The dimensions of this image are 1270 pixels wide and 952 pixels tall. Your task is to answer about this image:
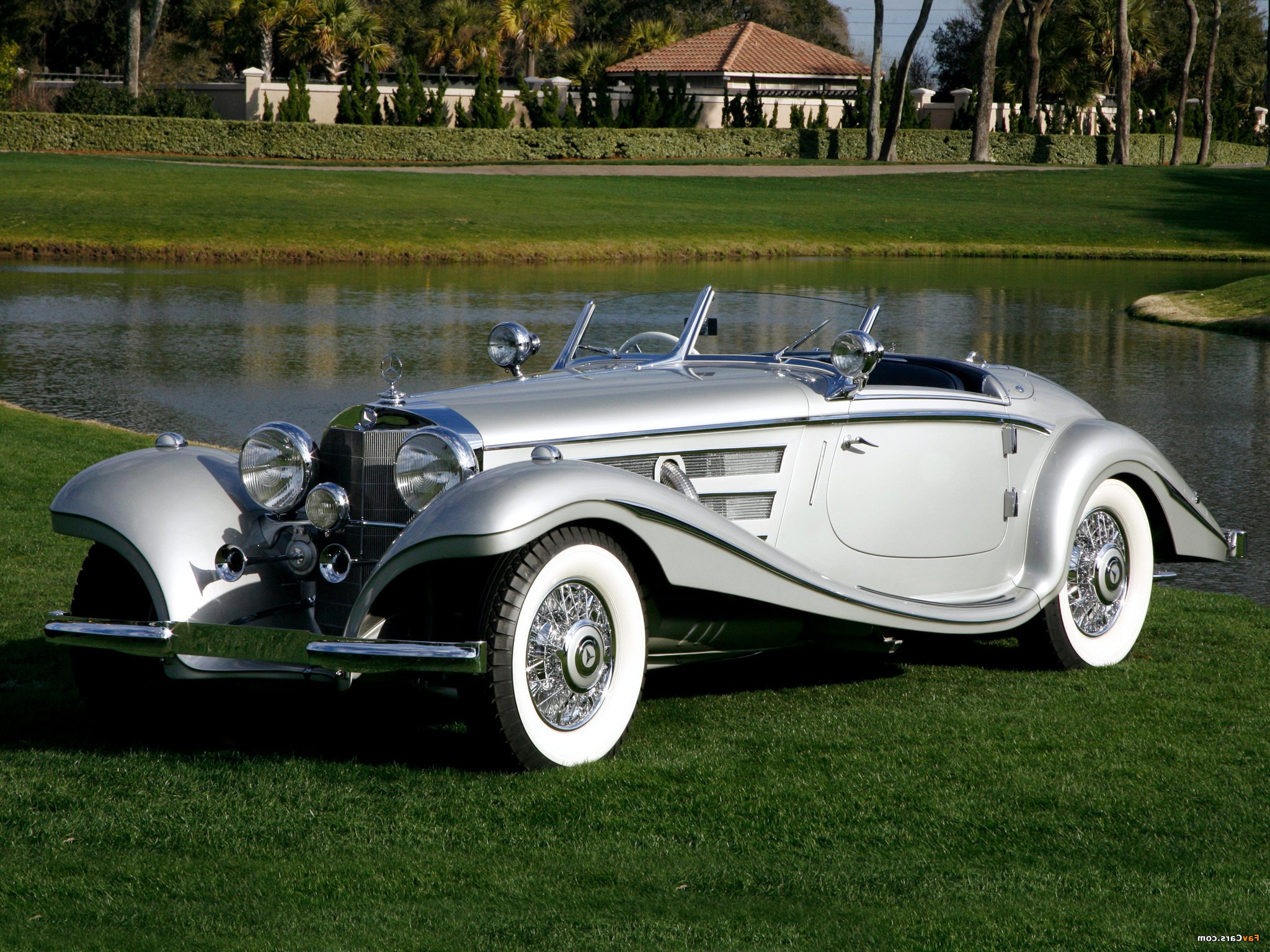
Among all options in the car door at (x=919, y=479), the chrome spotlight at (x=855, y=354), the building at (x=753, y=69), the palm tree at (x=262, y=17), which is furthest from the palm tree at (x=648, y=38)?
the chrome spotlight at (x=855, y=354)

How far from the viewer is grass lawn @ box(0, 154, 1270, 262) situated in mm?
31172

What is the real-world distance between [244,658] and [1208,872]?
269 centimetres

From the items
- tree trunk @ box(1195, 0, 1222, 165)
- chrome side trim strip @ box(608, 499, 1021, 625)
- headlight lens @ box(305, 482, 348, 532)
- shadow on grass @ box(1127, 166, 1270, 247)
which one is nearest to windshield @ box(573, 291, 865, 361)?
chrome side trim strip @ box(608, 499, 1021, 625)

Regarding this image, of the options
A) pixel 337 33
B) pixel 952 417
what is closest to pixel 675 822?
pixel 952 417

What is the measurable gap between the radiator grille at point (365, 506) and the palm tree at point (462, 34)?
65.2m

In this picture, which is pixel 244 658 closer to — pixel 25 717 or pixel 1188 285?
pixel 25 717

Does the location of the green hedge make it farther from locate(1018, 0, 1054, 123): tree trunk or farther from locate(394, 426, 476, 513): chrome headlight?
locate(394, 426, 476, 513): chrome headlight

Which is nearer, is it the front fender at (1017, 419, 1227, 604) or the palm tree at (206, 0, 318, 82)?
the front fender at (1017, 419, 1227, 604)

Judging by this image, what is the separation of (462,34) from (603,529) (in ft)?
218

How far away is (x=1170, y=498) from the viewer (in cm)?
626

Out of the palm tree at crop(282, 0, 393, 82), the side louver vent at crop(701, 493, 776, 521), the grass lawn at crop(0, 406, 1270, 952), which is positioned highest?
the palm tree at crop(282, 0, 393, 82)

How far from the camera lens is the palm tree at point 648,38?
74.2 meters

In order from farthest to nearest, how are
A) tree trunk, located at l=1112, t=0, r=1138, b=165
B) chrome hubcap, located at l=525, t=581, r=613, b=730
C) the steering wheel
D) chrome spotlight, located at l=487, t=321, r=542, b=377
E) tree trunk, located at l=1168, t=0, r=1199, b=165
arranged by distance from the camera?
tree trunk, located at l=1168, t=0, r=1199, b=165 → tree trunk, located at l=1112, t=0, r=1138, b=165 → chrome spotlight, located at l=487, t=321, r=542, b=377 → the steering wheel → chrome hubcap, located at l=525, t=581, r=613, b=730

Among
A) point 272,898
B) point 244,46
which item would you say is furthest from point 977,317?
point 244,46
